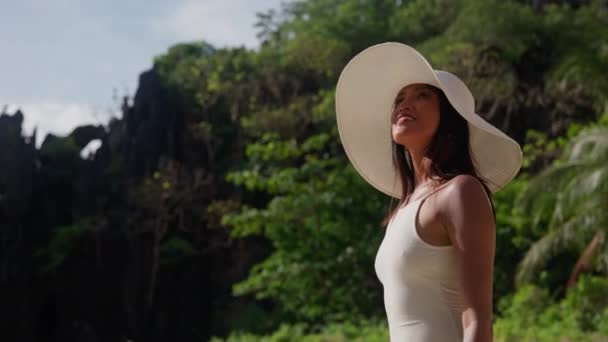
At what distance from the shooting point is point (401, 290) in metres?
1.48

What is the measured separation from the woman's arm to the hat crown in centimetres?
16

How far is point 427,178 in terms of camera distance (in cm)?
157

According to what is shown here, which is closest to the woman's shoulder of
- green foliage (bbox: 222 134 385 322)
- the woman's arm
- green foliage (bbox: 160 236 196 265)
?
the woman's arm

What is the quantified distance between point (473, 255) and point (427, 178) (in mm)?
198

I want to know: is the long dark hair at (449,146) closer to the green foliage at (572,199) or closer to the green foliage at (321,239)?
the green foliage at (572,199)

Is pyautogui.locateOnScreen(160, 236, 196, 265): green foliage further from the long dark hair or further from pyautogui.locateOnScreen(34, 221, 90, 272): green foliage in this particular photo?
the long dark hair

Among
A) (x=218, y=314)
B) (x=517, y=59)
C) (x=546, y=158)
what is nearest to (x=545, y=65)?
(x=517, y=59)

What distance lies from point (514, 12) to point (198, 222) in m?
7.22

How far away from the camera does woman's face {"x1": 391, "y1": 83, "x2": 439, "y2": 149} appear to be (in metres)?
1.56

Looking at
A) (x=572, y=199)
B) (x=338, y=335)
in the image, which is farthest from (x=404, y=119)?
(x=572, y=199)

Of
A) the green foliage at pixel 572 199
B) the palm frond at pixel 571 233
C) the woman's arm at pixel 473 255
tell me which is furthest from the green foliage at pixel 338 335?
the woman's arm at pixel 473 255

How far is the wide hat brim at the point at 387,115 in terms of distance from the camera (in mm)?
1570

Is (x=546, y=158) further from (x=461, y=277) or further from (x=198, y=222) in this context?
(x=461, y=277)

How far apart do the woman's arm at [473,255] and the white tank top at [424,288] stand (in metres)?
0.02
